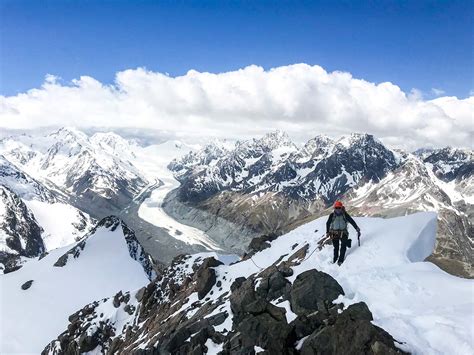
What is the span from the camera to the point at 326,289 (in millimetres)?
25047

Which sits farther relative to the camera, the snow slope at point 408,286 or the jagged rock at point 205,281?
the jagged rock at point 205,281

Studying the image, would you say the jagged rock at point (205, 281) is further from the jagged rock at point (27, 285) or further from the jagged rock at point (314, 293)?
the jagged rock at point (27, 285)

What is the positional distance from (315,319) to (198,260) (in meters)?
48.5

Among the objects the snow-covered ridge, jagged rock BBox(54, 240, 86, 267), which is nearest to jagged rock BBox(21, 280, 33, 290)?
jagged rock BBox(54, 240, 86, 267)

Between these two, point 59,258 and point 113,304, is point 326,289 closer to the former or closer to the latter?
point 113,304

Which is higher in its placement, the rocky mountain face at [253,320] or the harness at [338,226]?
the harness at [338,226]

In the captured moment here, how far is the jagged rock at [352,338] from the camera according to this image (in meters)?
17.6

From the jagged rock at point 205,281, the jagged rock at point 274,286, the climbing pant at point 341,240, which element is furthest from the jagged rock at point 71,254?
the climbing pant at point 341,240

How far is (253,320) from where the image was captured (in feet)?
82.7

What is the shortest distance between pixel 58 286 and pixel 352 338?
103 metres

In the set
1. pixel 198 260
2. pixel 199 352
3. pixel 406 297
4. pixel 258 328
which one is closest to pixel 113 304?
pixel 198 260

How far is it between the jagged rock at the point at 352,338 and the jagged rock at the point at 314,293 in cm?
378

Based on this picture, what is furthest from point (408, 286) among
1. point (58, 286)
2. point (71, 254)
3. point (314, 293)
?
point (71, 254)

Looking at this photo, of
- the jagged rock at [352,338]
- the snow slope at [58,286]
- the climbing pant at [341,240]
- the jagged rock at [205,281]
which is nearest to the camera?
the jagged rock at [352,338]
